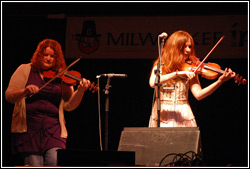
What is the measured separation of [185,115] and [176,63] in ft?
1.56

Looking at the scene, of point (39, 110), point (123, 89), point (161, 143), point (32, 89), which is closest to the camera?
point (161, 143)

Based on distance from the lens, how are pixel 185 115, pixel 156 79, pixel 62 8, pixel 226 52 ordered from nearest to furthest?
pixel 156 79
pixel 185 115
pixel 226 52
pixel 62 8

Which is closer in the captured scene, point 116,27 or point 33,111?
point 33,111

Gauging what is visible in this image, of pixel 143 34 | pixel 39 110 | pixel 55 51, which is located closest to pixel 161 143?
pixel 39 110

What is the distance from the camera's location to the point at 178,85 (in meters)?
3.54

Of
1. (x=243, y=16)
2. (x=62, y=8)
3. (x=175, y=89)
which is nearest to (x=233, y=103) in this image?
(x=243, y=16)

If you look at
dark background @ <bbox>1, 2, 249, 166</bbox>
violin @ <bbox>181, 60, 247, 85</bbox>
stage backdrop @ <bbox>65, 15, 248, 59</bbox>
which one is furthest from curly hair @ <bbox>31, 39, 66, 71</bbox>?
dark background @ <bbox>1, 2, 249, 166</bbox>

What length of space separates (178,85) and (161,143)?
0.80m

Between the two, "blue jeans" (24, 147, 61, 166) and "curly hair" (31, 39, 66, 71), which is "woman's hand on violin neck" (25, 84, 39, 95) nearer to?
"curly hair" (31, 39, 66, 71)

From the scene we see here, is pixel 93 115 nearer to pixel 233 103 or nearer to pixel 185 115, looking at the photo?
pixel 233 103

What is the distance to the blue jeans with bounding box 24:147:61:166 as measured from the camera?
10.5ft

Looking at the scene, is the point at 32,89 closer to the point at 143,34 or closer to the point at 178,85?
the point at 178,85

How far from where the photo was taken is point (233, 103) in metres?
5.04

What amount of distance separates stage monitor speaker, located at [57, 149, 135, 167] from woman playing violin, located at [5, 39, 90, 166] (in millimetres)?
668
